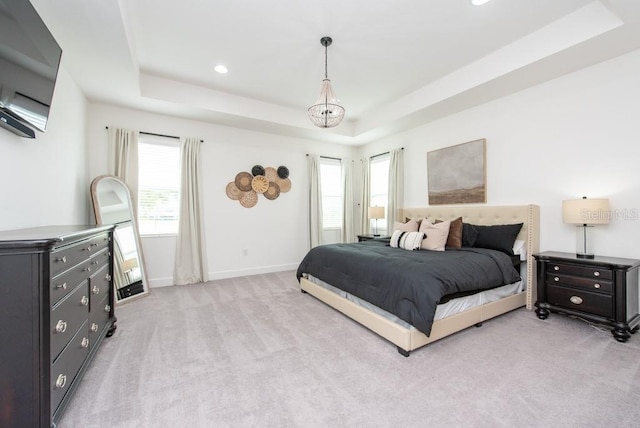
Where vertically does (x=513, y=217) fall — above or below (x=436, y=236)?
above

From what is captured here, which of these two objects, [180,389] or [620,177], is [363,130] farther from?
[180,389]

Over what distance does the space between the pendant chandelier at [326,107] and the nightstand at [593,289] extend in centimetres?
272

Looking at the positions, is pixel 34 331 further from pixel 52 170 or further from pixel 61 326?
pixel 52 170

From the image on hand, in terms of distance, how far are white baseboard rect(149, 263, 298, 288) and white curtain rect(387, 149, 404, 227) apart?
2.23 m

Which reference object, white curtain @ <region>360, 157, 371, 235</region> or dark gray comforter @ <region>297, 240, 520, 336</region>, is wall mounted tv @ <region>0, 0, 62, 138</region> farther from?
white curtain @ <region>360, 157, 371, 235</region>

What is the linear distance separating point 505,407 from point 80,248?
2.89 meters

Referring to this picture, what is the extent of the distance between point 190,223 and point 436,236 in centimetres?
375

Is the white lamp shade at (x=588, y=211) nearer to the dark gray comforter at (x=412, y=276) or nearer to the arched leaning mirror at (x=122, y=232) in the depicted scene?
the dark gray comforter at (x=412, y=276)

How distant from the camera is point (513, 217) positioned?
355 cm

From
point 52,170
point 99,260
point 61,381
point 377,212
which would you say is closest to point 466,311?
point 377,212

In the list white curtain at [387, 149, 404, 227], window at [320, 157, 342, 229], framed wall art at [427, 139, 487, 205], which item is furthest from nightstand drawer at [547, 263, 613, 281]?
window at [320, 157, 342, 229]

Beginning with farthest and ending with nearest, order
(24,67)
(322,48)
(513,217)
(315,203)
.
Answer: (315,203) → (513,217) → (322,48) → (24,67)

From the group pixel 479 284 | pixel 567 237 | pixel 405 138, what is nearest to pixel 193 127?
pixel 405 138

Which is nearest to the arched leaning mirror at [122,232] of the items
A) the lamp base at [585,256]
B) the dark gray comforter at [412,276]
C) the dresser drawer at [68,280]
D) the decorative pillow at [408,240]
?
the dresser drawer at [68,280]
